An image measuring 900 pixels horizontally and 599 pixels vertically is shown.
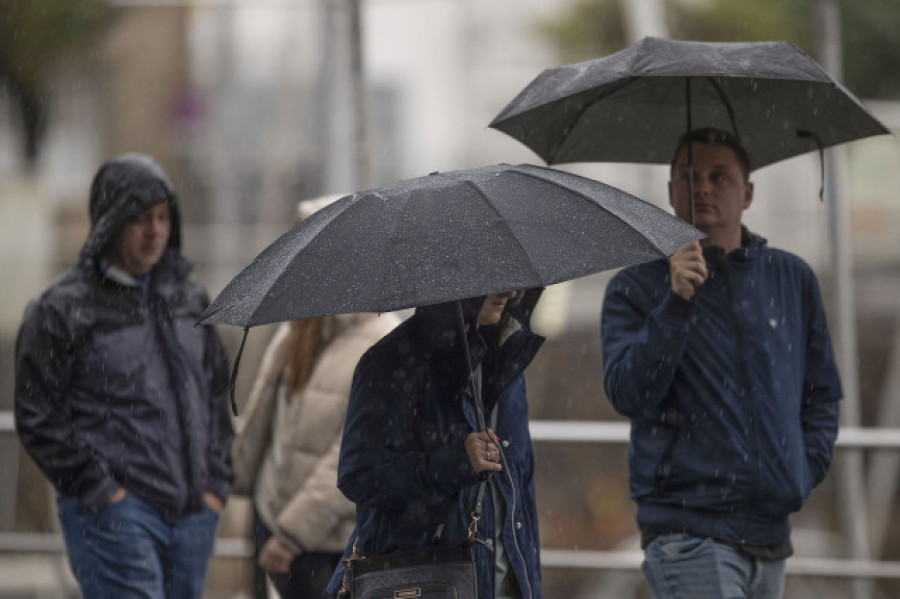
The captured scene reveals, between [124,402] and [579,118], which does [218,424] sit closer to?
[124,402]

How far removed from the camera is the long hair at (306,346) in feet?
16.8

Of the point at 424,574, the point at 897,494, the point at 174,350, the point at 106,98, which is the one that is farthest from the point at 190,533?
the point at 106,98

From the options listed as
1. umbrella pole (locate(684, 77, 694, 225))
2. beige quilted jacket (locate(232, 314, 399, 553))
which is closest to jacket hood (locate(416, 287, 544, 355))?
umbrella pole (locate(684, 77, 694, 225))

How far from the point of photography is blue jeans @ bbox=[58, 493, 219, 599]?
16.0ft

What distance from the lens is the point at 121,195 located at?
16.6ft

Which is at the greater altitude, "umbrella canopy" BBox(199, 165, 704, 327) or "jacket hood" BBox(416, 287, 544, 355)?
"umbrella canopy" BBox(199, 165, 704, 327)

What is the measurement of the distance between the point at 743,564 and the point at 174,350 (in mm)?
2125

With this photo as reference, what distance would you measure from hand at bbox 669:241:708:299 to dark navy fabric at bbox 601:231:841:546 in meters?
0.04

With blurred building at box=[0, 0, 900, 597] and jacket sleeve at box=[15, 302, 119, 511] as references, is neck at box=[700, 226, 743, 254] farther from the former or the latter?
blurred building at box=[0, 0, 900, 597]

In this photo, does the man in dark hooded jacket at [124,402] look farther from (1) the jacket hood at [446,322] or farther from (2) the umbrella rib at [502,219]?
(2) the umbrella rib at [502,219]

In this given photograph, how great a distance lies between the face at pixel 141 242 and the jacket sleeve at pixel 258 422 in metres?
0.55

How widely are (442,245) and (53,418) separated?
2.21m

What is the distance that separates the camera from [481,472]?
3480mm

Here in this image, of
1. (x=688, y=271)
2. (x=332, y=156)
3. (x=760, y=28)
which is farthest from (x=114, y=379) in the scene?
(x=760, y=28)
